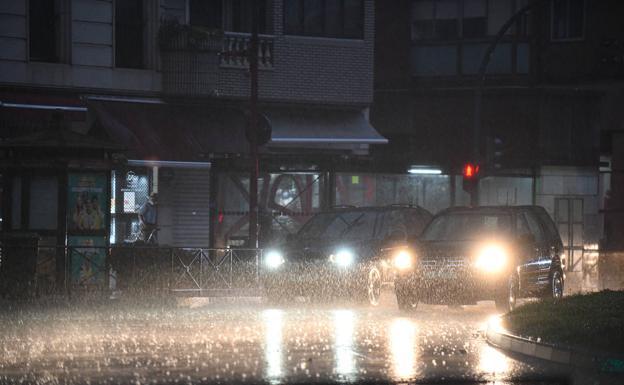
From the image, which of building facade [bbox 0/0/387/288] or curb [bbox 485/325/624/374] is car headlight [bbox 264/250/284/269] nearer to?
building facade [bbox 0/0/387/288]

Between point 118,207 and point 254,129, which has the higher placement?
point 254,129

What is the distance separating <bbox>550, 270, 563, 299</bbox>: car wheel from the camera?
924 inches

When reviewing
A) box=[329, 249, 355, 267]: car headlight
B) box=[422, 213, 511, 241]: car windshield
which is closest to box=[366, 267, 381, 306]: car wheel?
box=[329, 249, 355, 267]: car headlight

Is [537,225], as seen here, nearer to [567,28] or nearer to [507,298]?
[507,298]

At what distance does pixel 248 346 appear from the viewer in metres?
15.6

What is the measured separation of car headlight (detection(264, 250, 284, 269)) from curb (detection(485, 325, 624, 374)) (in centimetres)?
783

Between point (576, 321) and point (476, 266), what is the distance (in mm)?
5613

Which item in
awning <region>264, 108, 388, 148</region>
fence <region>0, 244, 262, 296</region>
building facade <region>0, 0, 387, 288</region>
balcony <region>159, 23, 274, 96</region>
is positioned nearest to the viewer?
fence <region>0, 244, 262, 296</region>

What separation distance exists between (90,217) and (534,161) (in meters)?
19.4

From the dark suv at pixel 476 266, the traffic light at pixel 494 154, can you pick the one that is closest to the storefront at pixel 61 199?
the dark suv at pixel 476 266

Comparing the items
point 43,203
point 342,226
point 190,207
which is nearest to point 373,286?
point 342,226

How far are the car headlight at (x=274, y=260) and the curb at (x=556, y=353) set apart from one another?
783 centimetres

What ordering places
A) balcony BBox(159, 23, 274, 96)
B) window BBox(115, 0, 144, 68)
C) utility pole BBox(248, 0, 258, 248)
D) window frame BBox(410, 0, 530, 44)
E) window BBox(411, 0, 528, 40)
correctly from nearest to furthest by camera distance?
utility pole BBox(248, 0, 258, 248) → window BBox(115, 0, 144, 68) → balcony BBox(159, 23, 274, 96) → window frame BBox(410, 0, 530, 44) → window BBox(411, 0, 528, 40)

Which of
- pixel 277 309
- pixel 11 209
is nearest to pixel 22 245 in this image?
pixel 11 209
